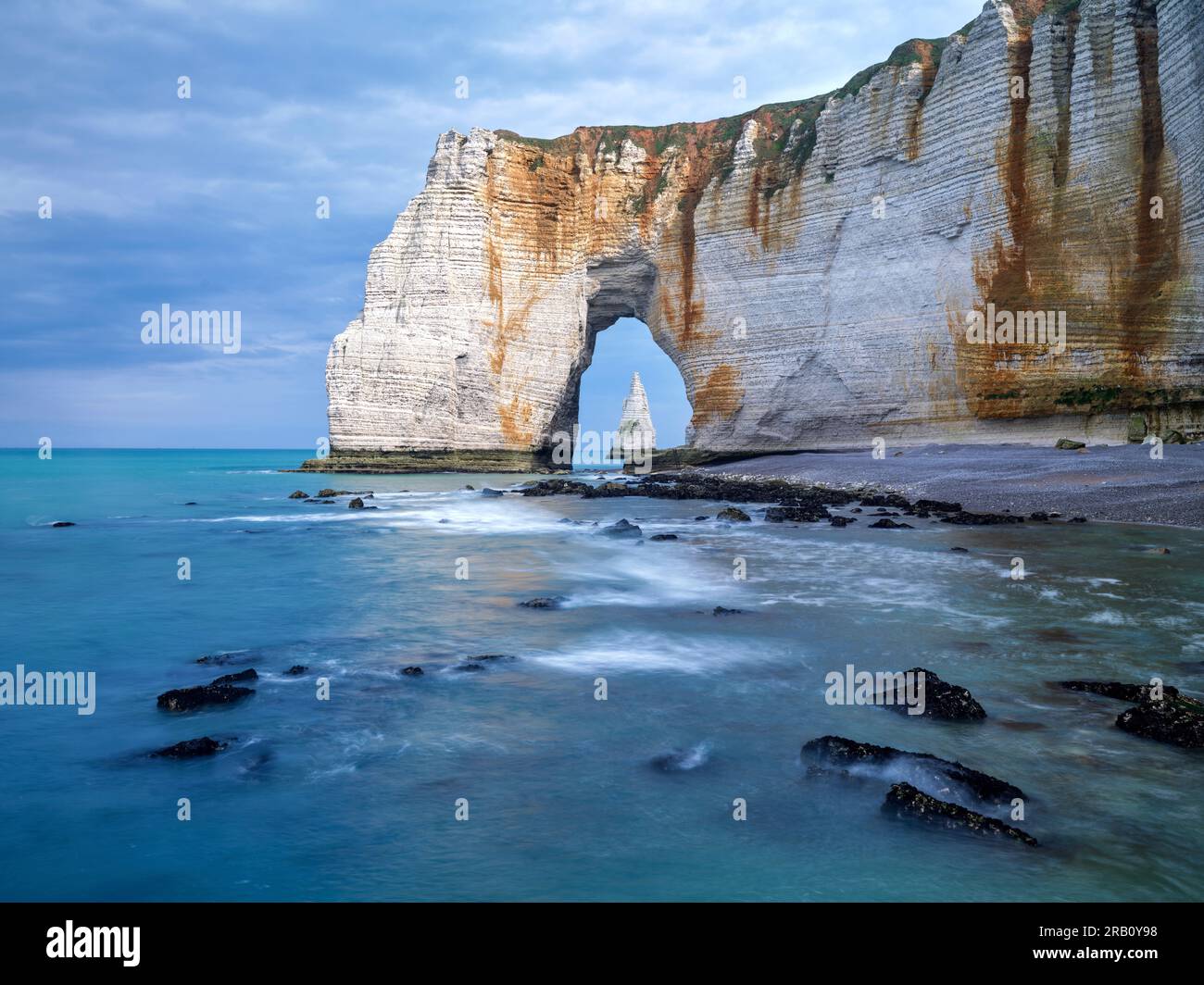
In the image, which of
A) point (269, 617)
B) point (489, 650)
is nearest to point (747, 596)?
point (489, 650)

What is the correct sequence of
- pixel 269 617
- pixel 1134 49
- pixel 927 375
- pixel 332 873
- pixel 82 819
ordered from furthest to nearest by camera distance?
pixel 927 375
pixel 1134 49
pixel 269 617
pixel 82 819
pixel 332 873

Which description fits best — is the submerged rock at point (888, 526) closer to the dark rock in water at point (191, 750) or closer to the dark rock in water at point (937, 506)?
the dark rock in water at point (937, 506)

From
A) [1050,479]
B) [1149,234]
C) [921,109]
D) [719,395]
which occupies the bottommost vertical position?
[1050,479]

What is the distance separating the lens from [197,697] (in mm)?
6582

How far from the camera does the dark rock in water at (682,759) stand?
511 cm

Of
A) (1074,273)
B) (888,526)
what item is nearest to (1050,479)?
(888,526)

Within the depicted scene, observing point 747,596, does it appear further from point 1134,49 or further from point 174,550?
point 1134,49

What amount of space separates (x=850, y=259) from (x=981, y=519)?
20.8 m

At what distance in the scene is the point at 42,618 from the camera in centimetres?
1074

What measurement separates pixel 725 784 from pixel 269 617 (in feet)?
26.3

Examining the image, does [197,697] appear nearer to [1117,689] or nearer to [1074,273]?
[1117,689]

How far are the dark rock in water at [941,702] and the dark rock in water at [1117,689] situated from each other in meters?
1.11

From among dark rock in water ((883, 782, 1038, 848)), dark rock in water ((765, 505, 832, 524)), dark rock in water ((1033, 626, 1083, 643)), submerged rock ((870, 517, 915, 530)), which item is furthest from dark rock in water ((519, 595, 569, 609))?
dark rock in water ((765, 505, 832, 524))

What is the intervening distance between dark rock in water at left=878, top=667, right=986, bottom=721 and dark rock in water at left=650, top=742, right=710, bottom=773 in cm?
186
